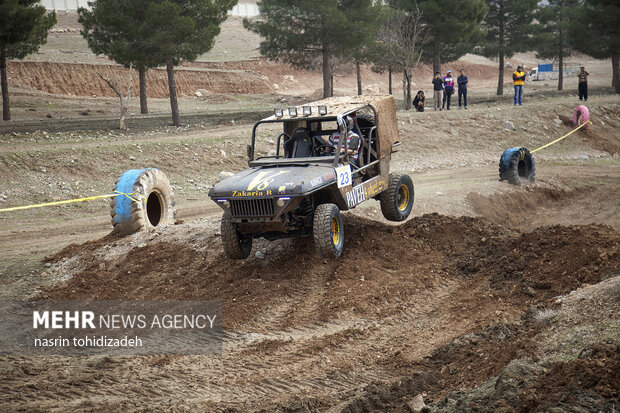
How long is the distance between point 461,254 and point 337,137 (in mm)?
2918

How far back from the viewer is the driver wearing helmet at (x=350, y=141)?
Answer: 425 inches

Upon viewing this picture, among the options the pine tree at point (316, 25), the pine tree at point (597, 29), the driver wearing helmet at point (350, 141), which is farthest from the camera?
the pine tree at point (597, 29)

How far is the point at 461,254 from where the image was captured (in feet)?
36.1

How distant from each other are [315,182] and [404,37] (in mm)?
25664

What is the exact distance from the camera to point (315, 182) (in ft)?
31.3

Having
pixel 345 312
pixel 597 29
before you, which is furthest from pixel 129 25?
pixel 597 29

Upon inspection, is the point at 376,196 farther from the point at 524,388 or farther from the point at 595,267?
the point at 524,388

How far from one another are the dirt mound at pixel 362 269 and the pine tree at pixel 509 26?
32.6 metres

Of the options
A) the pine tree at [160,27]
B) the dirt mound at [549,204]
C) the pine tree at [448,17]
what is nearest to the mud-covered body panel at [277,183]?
the dirt mound at [549,204]

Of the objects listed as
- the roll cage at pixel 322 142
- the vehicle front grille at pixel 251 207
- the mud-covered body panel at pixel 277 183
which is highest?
the roll cage at pixel 322 142

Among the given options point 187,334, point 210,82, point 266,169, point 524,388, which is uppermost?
point 210,82

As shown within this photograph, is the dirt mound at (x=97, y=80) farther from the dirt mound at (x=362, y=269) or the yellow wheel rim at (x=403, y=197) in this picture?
the dirt mound at (x=362, y=269)

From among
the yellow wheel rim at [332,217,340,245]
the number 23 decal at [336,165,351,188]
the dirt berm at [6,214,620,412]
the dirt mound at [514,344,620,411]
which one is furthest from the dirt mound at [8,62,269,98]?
the dirt mound at [514,344,620,411]

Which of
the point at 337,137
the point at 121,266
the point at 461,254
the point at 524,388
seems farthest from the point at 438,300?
the point at 121,266
